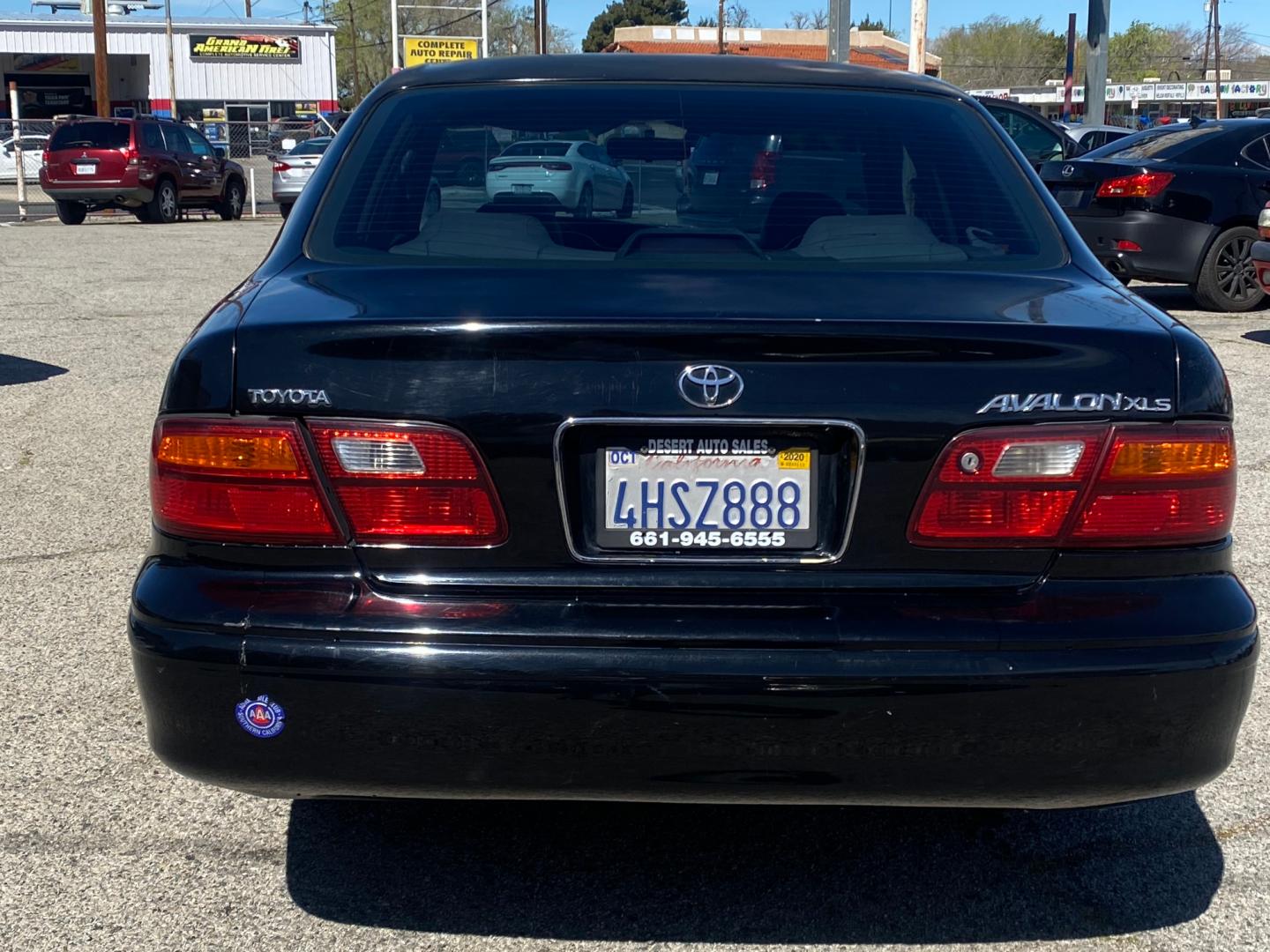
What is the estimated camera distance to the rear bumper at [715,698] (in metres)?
2.41

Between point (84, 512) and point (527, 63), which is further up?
point (527, 63)

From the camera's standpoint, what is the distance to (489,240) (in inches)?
120

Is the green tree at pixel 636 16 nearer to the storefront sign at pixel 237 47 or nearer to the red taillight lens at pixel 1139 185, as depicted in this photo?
the storefront sign at pixel 237 47

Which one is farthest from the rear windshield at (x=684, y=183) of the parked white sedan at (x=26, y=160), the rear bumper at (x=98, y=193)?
the parked white sedan at (x=26, y=160)

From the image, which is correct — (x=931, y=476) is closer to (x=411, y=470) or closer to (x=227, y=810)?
(x=411, y=470)

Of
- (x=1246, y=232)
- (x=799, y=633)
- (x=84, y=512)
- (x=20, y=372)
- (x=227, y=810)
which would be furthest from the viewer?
(x=1246, y=232)

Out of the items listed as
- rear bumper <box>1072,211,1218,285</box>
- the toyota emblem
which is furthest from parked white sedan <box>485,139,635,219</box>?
rear bumper <box>1072,211,1218,285</box>

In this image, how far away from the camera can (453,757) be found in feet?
8.10

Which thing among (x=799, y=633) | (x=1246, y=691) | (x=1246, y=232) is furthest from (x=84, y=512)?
(x=1246, y=232)

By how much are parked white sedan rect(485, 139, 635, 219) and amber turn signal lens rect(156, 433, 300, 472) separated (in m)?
0.93

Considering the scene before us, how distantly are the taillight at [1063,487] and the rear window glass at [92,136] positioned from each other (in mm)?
23455

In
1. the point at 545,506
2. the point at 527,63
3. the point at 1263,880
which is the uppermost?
the point at 527,63

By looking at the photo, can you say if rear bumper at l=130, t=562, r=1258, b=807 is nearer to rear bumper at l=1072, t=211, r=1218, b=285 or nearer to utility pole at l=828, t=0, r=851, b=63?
rear bumper at l=1072, t=211, r=1218, b=285

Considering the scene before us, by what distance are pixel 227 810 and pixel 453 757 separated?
1.11 meters
